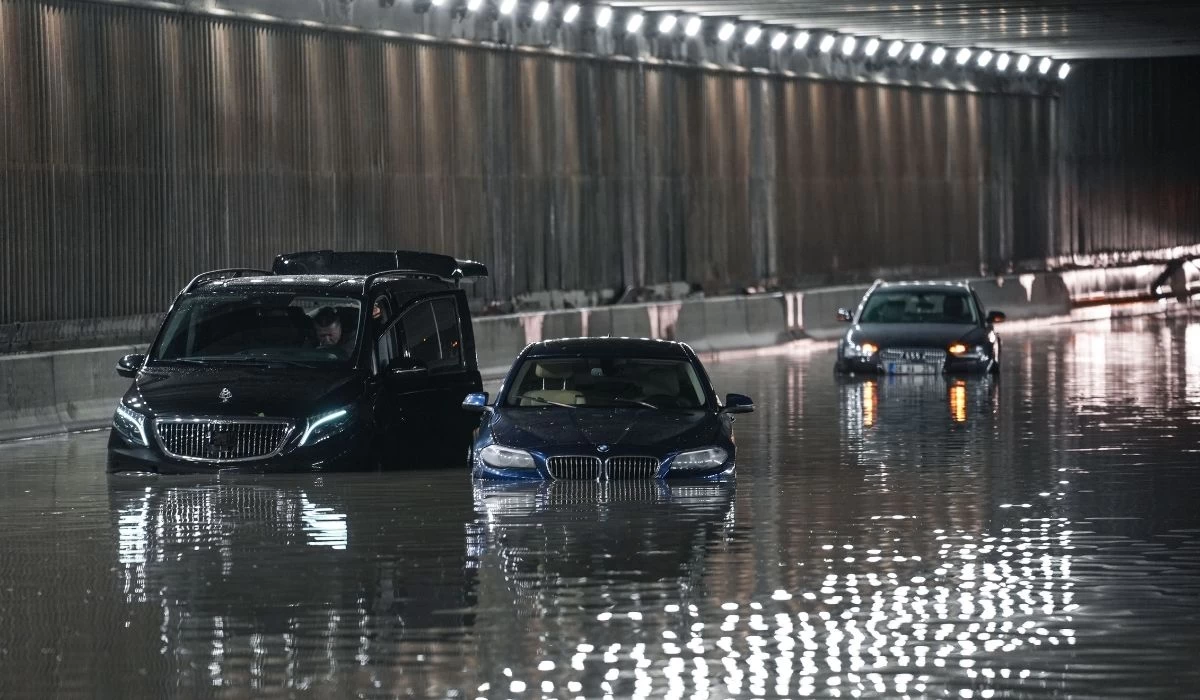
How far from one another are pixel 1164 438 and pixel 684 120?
2432 centimetres

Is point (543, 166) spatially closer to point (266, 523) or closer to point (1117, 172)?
point (266, 523)

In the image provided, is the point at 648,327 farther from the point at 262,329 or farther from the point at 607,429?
the point at 607,429

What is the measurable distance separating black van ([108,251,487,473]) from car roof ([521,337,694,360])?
4.33 feet

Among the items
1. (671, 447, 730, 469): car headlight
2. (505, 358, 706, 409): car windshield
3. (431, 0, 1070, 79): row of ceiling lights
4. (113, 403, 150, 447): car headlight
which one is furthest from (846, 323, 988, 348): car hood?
(113, 403, 150, 447): car headlight

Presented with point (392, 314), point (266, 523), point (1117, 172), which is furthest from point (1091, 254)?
point (266, 523)

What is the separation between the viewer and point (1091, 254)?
67.9 metres

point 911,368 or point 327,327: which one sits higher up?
point 327,327

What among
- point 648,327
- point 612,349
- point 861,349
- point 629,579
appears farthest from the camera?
point 648,327

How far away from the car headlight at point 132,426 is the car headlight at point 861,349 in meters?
16.1

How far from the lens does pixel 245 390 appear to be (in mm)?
18328

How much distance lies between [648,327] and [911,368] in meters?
8.53

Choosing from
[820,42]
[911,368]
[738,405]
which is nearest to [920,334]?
[911,368]

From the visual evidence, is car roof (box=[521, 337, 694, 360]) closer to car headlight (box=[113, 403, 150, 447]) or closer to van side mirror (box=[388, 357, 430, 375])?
van side mirror (box=[388, 357, 430, 375])

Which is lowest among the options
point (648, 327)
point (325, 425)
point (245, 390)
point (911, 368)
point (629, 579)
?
point (911, 368)
